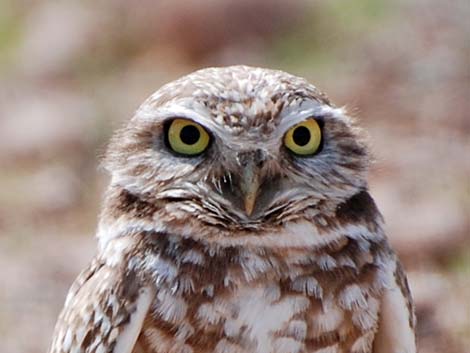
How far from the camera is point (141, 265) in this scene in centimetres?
606

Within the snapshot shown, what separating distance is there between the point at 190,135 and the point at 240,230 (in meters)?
0.37

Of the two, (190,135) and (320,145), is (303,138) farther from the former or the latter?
(190,135)

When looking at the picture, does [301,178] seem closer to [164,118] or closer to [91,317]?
[164,118]

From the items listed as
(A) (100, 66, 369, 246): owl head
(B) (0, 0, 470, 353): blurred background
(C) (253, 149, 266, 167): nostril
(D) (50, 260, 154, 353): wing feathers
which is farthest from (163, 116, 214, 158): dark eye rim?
(B) (0, 0, 470, 353): blurred background

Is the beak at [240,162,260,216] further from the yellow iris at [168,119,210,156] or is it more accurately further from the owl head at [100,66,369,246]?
the yellow iris at [168,119,210,156]

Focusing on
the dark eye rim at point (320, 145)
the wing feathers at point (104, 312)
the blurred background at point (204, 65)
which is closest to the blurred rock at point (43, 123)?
the blurred background at point (204, 65)

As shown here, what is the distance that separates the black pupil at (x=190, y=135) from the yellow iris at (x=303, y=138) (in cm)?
31

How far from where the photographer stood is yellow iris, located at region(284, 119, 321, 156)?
594 centimetres

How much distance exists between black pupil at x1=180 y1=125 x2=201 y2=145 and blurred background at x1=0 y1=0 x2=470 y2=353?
8.06 ft

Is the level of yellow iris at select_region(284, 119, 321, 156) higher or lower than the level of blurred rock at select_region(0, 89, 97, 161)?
higher

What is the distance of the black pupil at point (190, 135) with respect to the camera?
596cm

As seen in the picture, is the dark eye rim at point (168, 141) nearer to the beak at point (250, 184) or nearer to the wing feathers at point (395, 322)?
the beak at point (250, 184)

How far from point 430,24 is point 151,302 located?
7661mm

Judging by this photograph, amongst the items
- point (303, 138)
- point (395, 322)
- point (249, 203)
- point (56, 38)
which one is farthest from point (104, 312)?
point (56, 38)
